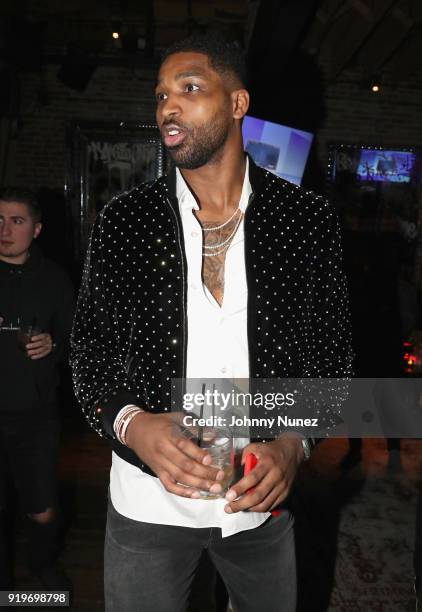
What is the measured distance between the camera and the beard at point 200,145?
149 centimetres

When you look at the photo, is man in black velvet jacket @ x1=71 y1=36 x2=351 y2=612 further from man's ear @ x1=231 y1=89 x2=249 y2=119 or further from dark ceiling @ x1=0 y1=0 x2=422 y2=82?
dark ceiling @ x1=0 y1=0 x2=422 y2=82

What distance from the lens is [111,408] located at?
4.40ft

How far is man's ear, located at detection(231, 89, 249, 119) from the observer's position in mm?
1594

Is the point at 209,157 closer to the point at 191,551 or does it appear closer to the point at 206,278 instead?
the point at 206,278

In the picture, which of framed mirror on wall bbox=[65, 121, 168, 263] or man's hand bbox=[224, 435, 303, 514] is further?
framed mirror on wall bbox=[65, 121, 168, 263]

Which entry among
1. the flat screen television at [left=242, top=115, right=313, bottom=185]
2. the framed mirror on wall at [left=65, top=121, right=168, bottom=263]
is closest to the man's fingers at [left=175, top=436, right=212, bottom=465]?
the flat screen television at [left=242, top=115, right=313, bottom=185]

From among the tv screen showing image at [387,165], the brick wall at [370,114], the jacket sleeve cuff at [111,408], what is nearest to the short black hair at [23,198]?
the jacket sleeve cuff at [111,408]

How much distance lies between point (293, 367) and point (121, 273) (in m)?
0.54

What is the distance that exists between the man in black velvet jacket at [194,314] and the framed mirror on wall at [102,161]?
18.8 feet

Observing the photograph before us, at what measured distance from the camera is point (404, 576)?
3.07 meters

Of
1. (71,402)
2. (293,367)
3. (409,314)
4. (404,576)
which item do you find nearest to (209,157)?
(293,367)

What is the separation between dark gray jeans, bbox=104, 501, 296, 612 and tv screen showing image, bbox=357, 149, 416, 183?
6.44m

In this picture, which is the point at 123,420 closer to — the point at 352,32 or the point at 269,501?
the point at 269,501

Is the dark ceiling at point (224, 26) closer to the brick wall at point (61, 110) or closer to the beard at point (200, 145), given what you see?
the brick wall at point (61, 110)
